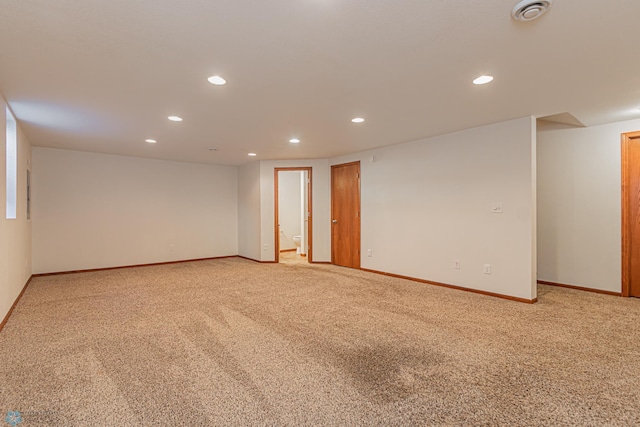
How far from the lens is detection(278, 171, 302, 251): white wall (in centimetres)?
924

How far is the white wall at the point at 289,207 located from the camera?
924cm

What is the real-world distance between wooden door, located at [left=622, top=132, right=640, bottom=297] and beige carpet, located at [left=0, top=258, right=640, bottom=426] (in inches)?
13.4

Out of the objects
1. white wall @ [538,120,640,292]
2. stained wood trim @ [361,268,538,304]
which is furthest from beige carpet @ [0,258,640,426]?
white wall @ [538,120,640,292]

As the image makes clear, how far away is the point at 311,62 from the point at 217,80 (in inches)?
34.6

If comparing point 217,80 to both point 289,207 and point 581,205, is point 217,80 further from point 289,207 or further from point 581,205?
point 289,207

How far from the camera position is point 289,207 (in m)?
9.40

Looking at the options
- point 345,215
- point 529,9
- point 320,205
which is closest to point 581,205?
point 345,215

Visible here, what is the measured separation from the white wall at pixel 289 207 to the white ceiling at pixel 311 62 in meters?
4.93

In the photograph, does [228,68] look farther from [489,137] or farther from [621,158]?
[621,158]

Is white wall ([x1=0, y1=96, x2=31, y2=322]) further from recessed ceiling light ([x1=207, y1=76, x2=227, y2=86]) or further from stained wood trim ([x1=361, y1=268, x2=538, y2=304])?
stained wood trim ([x1=361, y1=268, x2=538, y2=304])

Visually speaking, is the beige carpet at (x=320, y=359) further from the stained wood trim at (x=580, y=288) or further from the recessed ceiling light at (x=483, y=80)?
the recessed ceiling light at (x=483, y=80)

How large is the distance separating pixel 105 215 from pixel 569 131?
8.14 m

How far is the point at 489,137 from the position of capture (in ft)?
14.2

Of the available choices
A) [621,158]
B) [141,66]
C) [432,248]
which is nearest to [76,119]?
[141,66]
